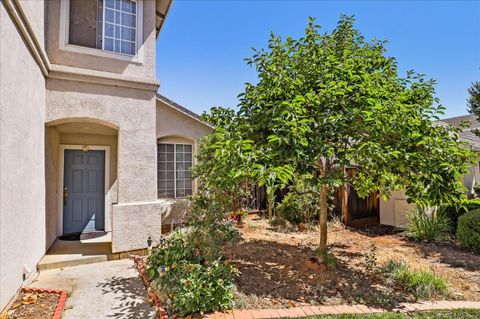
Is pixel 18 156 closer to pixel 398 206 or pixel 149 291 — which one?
pixel 149 291

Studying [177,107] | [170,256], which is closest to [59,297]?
[170,256]

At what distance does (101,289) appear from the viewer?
208 inches

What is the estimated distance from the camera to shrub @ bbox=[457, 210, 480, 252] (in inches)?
304

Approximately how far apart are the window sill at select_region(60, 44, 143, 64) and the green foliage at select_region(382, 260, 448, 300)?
28.2 ft

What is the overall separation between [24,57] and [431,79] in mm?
8728

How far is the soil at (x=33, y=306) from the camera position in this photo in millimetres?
4302

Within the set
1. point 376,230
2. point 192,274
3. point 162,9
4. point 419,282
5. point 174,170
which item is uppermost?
point 162,9

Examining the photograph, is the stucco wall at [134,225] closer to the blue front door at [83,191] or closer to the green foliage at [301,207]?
the blue front door at [83,191]

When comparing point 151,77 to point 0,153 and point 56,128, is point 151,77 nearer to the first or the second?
point 56,128

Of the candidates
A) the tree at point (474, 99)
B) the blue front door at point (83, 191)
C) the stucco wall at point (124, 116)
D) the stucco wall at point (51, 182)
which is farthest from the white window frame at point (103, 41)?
the tree at point (474, 99)

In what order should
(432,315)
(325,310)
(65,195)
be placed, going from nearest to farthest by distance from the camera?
(432,315)
(325,310)
(65,195)

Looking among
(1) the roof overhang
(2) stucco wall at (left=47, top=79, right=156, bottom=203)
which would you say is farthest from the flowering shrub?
(1) the roof overhang

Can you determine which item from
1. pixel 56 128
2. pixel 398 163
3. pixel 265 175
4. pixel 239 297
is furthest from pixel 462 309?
pixel 56 128

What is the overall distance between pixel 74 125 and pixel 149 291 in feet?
19.6
